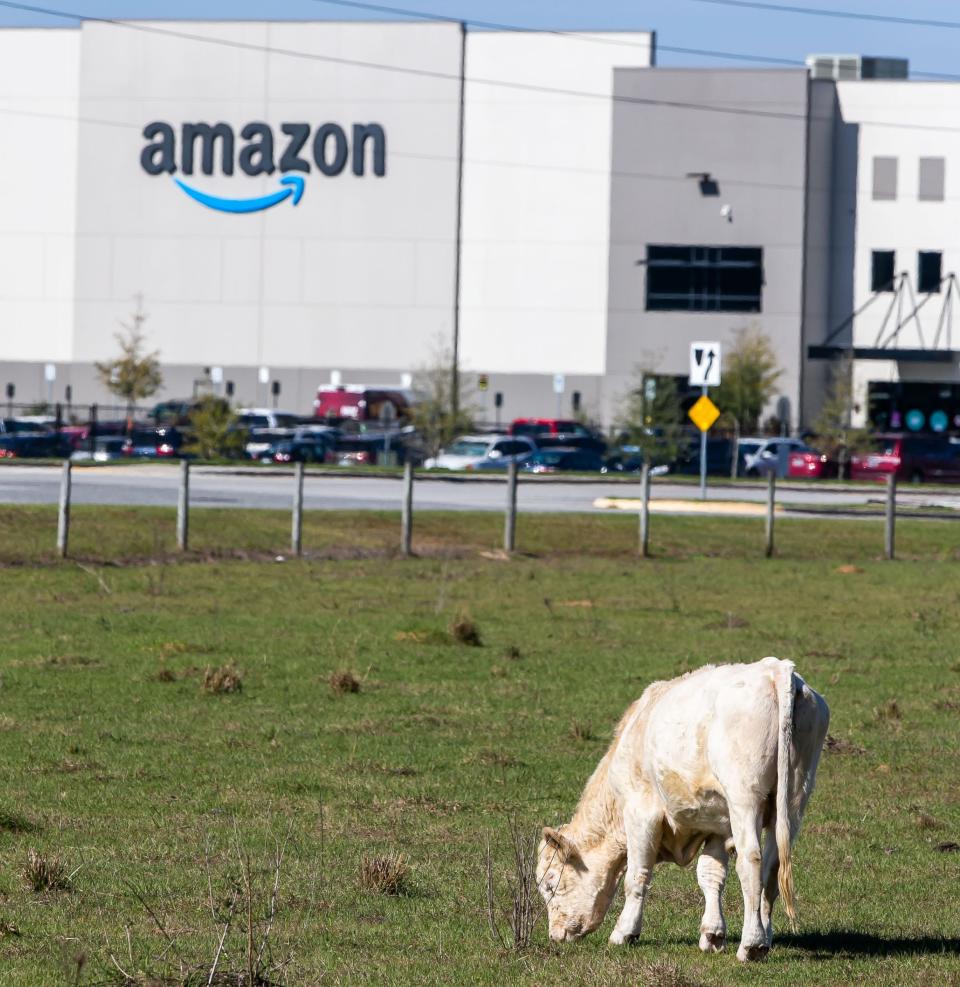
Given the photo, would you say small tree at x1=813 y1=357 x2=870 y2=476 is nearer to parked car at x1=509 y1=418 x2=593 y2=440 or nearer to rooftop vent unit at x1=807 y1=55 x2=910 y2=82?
parked car at x1=509 y1=418 x2=593 y2=440

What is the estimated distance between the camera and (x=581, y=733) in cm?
1335

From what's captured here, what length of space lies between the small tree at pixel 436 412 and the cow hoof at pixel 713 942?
5815cm

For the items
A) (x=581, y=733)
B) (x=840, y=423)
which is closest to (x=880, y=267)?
(x=840, y=423)

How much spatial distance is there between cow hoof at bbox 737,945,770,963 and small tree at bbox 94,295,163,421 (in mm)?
72309

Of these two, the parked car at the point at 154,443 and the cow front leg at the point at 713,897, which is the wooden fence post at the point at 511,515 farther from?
the parked car at the point at 154,443

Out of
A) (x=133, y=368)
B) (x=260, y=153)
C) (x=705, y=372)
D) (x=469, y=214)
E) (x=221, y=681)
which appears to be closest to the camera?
(x=221, y=681)

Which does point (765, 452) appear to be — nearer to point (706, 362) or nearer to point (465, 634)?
point (706, 362)

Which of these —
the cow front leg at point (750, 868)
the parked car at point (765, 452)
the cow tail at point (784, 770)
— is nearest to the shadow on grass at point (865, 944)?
the cow front leg at point (750, 868)

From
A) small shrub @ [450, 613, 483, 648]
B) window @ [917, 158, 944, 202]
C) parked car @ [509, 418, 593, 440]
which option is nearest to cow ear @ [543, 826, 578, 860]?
small shrub @ [450, 613, 483, 648]

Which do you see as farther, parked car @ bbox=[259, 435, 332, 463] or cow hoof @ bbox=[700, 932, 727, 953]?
parked car @ bbox=[259, 435, 332, 463]

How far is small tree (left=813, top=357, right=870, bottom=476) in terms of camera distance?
216 ft

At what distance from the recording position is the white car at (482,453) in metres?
61.3

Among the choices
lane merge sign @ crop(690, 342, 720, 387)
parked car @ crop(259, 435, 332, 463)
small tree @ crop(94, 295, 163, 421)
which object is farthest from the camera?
small tree @ crop(94, 295, 163, 421)

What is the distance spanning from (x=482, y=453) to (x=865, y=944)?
54695mm
